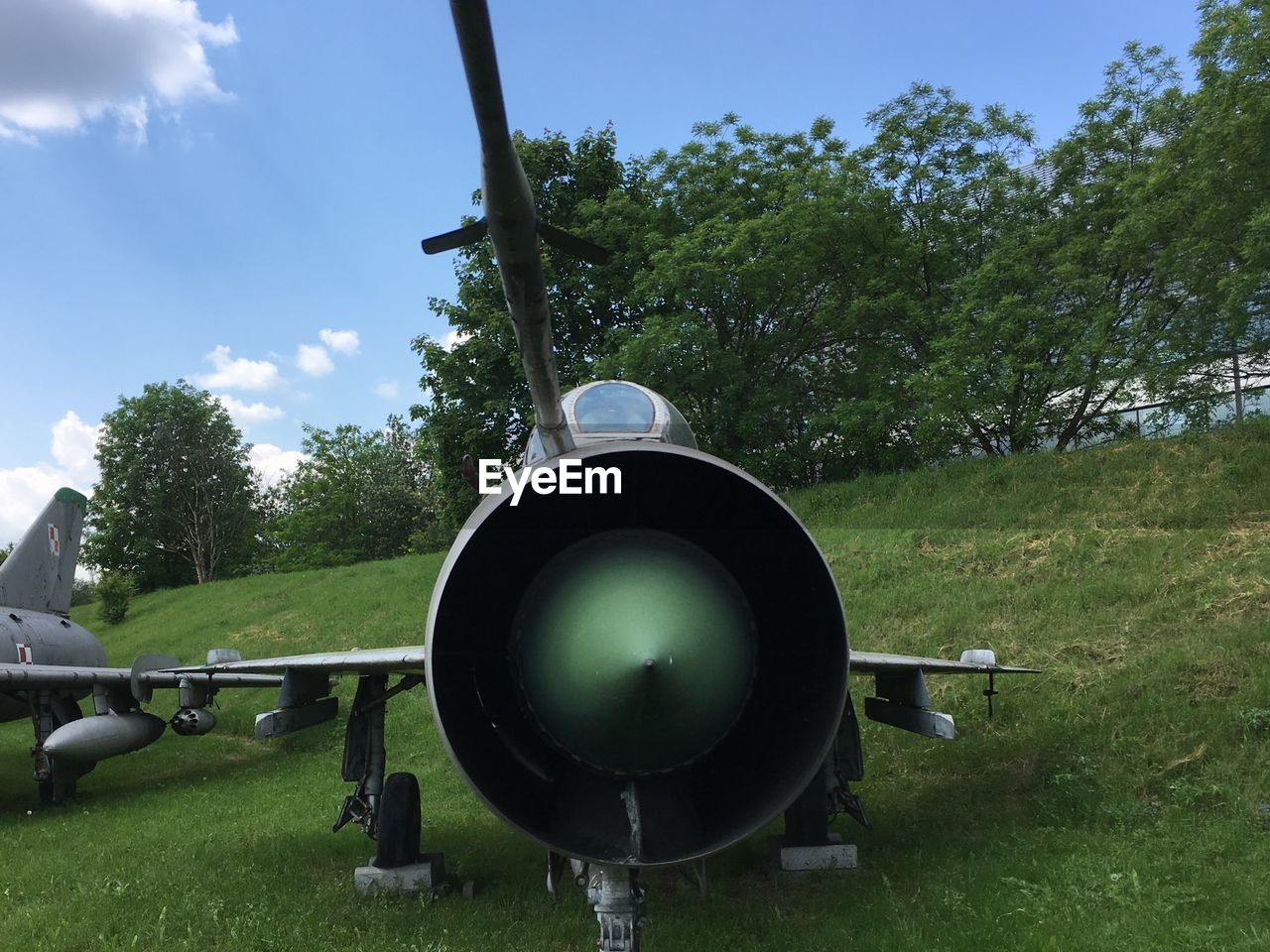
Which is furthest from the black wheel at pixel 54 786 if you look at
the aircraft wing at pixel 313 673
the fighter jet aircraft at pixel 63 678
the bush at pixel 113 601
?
the bush at pixel 113 601

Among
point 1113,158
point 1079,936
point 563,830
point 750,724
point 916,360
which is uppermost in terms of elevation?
point 1113,158

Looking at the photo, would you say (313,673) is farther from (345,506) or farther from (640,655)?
(345,506)

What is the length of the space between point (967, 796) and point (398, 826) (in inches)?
163

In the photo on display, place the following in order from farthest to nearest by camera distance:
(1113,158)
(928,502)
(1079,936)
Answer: (1113,158), (928,502), (1079,936)

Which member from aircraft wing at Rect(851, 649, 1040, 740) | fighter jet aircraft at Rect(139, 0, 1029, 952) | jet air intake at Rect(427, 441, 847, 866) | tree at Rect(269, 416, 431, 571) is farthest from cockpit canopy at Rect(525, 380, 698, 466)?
tree at Rect(269, 416, 431, 571)

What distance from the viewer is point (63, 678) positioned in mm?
9383

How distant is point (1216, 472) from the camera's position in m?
11.6

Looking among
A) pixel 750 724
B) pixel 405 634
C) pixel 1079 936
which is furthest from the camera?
pixel 405 634

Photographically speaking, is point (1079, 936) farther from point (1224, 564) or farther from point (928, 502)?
point (928, 502)

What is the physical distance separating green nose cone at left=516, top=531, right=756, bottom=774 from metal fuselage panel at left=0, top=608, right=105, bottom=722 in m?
9.55

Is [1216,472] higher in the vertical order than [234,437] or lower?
lower

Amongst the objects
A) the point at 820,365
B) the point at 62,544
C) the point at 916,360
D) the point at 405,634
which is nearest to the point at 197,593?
the point at 405,634

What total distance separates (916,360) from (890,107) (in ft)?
16.6

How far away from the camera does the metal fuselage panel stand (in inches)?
396
